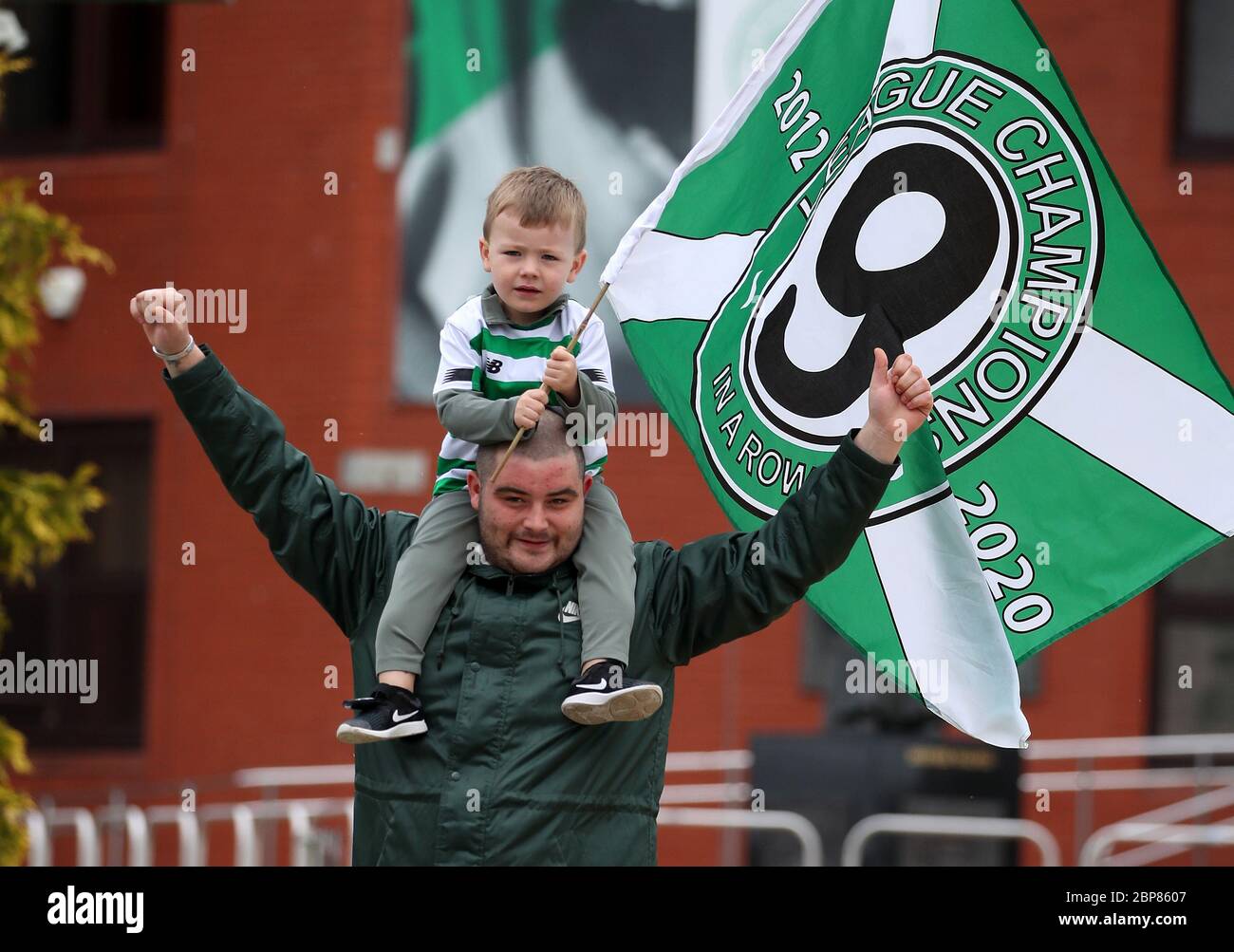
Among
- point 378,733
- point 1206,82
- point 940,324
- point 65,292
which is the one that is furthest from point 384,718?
point 65,292

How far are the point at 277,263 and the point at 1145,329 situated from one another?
8.18 metres

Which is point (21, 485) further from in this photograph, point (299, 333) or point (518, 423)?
point (299, 333)

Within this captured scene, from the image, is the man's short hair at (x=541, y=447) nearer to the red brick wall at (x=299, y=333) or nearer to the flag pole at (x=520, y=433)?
the flag pole at (x=520, y=433)

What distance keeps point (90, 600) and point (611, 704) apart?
394 inches

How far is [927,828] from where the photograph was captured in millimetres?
8078

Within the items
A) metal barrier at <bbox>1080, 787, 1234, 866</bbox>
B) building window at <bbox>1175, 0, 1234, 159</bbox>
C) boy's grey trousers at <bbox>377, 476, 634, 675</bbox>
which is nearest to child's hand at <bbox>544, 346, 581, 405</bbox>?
boy's grey trousers at <bbox>377, 476, 634, 675</bbox>

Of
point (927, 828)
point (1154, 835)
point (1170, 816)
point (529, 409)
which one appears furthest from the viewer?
point (1170, 816)

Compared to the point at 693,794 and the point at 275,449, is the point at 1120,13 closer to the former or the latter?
the point at 693,794

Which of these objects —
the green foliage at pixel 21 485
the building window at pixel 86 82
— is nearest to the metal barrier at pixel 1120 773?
the green foliage at pixel 21 485

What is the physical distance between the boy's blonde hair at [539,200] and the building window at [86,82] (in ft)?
30.2

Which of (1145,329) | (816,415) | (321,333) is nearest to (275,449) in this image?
(816,415)

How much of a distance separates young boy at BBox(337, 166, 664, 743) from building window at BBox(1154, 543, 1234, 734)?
757 cm

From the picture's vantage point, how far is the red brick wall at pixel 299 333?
10.7 metres
